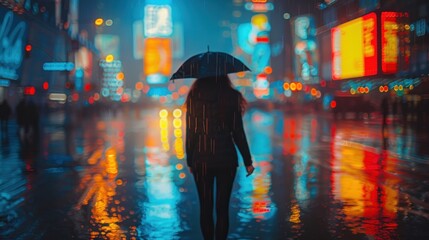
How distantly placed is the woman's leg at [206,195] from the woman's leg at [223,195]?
63mm

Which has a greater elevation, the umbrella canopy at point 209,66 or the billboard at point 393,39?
the billboard at point 393,39

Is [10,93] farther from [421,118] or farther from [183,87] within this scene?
[183,87]

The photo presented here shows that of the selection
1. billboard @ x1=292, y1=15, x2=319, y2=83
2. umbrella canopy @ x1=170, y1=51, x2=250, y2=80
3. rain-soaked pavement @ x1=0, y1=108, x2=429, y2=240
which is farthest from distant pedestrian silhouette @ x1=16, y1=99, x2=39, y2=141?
billboard @ x1=292, y1=15, x2=319, y2=83

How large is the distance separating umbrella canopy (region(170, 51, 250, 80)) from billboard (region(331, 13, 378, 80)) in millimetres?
56794

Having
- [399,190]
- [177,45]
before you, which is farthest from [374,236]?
[177,45]

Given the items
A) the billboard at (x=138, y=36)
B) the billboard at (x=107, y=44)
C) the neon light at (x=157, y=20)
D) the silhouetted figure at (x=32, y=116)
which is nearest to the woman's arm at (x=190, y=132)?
the silhouetted figure at (x=32, y=116)

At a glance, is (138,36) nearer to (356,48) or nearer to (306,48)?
(306,48)

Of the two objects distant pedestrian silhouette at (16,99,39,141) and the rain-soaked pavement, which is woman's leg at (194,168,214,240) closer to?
the rain-soaked pavement

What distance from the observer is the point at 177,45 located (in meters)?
136

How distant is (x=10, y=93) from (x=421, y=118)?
3680 cm

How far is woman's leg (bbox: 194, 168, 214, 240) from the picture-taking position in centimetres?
526

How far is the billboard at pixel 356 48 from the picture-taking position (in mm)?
60781

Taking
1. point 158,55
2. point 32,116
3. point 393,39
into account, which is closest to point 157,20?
point 158,55

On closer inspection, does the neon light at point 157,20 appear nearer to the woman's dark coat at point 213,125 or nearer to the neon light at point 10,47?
the neon light at point 10,47
